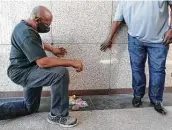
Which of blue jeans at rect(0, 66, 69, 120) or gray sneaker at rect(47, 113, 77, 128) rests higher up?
blue jeans at rect(0, 66, 69, 120)

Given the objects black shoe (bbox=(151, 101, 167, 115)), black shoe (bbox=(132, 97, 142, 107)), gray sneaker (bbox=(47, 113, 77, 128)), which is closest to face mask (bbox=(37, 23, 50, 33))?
gray sneaker (bbox=(47, 113, 77, 128))

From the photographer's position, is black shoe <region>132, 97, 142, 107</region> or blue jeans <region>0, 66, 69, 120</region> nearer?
blue jeans <region>0, 66, 69, 120</region>

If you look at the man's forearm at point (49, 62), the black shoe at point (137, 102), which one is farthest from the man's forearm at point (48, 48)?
the black shoe at point (137, 102)

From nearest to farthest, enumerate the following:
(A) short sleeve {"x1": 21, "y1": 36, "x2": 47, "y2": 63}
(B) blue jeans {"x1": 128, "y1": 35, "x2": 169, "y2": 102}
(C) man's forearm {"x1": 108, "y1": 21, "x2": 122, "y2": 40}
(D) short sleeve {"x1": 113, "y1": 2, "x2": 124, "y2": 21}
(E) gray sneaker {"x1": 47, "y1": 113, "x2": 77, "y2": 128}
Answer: (A) short sleeve {"x1": 21, "y1": 36, "x2": 47, "y2": 63}
(E) gray sneaker {"x1": 47, "y1": 113, "x2": 77, "y2": 128}
(B) blue jeans {"x1": 128, "y1": 35, "x2": 169, "y2": 102}
(D) short sleeve {"x1": 113, "y1": 2, "x2": 124, "y2": 21}
(C) man's forearm {"x1": 108, "y1": 21, "x2": 122, "y2": 40}

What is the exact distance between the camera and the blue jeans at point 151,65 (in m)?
2.56

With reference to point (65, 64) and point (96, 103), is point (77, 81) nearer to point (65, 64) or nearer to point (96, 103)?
point (96, 103)

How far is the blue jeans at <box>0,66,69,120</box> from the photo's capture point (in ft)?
7.37

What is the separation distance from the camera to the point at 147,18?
2482 mm

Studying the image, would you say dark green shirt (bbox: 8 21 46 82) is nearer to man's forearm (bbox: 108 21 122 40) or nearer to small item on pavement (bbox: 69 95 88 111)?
small item on pavement (bbox: 69 95 88 111)

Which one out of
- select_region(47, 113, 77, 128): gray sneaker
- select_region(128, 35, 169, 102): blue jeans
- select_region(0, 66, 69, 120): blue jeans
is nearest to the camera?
select_region(0, 66, 69, 120): blue jeans

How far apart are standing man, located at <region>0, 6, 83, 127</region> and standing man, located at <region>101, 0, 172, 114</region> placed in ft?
2.44

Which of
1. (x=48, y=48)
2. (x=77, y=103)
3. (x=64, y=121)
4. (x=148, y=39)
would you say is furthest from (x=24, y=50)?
(x=148, y=39)

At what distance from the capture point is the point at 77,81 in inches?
119

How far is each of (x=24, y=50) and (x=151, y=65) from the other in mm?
1288
